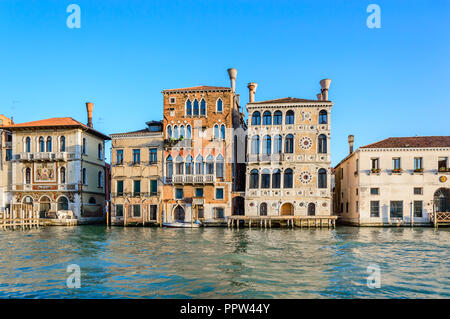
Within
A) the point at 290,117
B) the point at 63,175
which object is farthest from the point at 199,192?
the point at 63,175

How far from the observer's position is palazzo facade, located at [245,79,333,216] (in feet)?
95.3

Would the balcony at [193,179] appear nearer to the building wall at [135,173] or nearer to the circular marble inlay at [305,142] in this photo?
the building wall at [135,173]

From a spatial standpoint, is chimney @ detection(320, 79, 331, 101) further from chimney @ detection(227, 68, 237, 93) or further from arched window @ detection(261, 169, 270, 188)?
arched window @ detection(261, 169, 270, 188)

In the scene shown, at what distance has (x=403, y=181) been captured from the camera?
29.1m

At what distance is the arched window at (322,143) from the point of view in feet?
95.2

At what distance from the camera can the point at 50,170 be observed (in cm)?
3228

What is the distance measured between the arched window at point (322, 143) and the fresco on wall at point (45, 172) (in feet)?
79.4

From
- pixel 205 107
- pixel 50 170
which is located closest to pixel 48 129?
pixel 50 170

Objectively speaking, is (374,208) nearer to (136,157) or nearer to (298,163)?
(298,163)

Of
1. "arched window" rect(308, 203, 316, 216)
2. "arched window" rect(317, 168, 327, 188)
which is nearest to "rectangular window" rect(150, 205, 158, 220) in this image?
"arched window" rect(308, 203, 316, 216)

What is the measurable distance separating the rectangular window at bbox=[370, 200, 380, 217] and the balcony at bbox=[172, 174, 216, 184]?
535 inches

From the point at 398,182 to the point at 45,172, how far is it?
31.6 m
